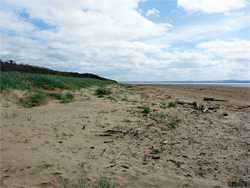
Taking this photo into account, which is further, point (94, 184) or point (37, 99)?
point (37, 99)

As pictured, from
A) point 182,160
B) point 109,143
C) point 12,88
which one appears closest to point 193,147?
point 182,160

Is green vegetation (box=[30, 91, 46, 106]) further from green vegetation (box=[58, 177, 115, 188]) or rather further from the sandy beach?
green vegetation (box=[58, 177, 115, 188])

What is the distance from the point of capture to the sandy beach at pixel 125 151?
2145mm

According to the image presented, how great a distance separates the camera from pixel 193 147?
9.81 feet

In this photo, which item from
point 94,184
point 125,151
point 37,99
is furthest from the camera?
point 37,99

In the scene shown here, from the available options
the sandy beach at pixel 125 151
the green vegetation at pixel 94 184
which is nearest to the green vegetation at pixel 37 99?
the sandy beach at pixel 125 151

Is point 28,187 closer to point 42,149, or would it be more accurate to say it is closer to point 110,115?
point 42,149

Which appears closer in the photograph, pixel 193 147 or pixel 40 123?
pixel 193 147

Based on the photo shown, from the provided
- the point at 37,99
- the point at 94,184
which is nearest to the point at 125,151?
the point at 94,184

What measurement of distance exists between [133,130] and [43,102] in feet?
14.7

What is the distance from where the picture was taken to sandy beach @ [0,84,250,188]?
2145mm

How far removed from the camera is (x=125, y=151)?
2.85 meters

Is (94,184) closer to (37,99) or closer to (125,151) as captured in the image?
(125,151)

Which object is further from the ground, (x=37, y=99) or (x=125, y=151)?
(x=37, y=99)
